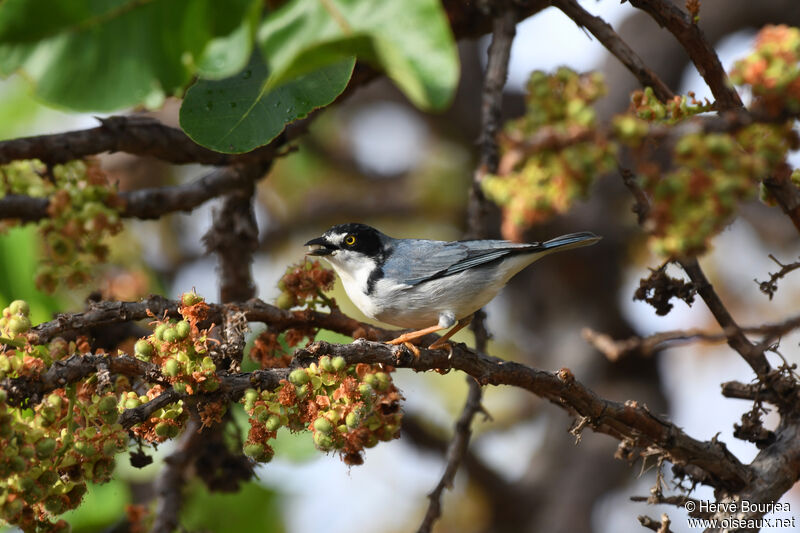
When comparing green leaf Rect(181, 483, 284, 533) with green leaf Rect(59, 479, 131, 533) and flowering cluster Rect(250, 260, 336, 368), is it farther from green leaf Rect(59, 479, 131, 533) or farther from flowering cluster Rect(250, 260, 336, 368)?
flowering cluster Rect(250, 260, 336, 368)

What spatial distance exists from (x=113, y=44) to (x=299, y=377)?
988mm

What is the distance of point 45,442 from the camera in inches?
73.4

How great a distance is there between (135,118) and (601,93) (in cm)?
200

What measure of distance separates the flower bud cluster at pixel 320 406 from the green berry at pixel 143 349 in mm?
287

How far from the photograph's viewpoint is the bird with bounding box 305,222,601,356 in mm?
3779

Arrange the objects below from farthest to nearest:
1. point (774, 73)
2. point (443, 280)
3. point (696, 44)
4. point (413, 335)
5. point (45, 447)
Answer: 1. point (443, 280)
2. point (413, 335)
3. point (696, 44)
4. point (45, 447)
5. point (774, 73)

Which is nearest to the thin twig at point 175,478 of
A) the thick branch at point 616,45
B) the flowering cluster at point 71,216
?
the flowering cluster at point 71,216

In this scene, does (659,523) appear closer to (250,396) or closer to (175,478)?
(250,396)

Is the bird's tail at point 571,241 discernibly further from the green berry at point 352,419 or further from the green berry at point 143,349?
the green berry at point 143,349

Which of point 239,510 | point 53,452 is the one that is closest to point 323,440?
point 53,452

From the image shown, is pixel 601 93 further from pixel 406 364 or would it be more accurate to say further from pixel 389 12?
pixel 389 12

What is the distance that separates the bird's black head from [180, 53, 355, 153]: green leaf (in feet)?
6.36

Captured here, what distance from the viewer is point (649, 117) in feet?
7.08

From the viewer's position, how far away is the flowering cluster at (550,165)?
5.56 ft
